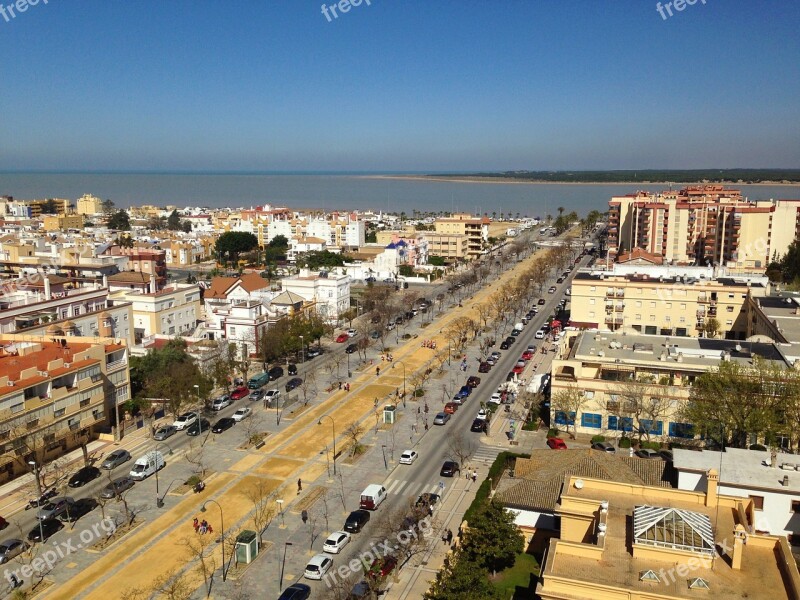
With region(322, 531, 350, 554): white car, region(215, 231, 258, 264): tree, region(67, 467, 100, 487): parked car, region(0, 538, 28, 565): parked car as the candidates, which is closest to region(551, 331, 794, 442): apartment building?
region(322, 531, 350, 554): white car

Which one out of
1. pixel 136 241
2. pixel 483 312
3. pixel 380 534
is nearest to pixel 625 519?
pixel 380 534

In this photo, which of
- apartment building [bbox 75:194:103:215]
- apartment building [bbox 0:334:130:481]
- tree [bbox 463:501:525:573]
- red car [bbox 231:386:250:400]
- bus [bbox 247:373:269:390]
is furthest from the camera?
apartment building [bbox 75:194:103:215]

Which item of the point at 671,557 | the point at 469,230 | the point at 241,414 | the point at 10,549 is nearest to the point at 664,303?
the point at 241,414

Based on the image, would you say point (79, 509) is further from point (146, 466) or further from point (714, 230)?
point (714, 230)

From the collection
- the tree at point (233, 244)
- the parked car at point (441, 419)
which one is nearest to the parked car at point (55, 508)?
the parked car at point (441, 419)

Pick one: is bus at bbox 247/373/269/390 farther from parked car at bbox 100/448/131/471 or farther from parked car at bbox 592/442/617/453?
parked car at bbox 592/442/617/453

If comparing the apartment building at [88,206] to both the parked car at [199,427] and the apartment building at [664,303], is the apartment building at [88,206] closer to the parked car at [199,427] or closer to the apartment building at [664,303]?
the apartment building at [664,303]

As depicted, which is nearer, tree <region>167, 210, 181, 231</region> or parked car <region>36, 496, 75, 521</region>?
parked car <region>36, 496, 75, 521</region>
